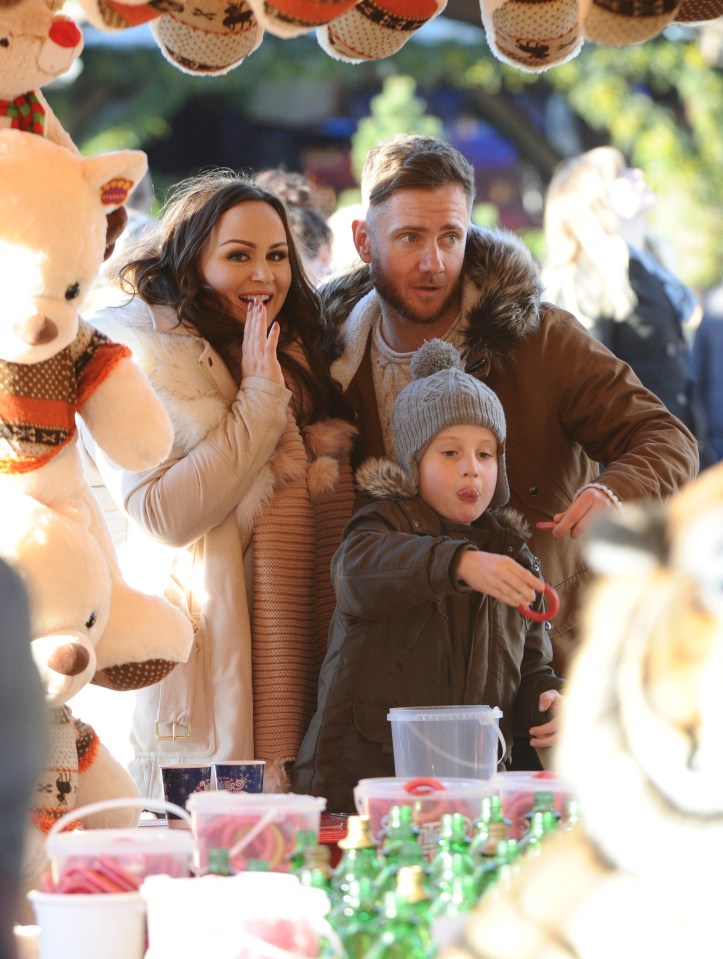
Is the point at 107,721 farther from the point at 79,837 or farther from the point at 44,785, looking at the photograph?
the point at 79,837

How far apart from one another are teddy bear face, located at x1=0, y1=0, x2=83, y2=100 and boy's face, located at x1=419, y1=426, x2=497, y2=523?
0.94m

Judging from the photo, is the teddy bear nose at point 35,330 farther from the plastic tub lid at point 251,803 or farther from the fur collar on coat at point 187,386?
the fur collar on coat at point 187,386

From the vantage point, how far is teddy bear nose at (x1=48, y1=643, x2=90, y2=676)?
1759mm

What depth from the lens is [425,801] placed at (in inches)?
63.4

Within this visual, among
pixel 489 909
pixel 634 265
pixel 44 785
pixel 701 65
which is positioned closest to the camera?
pixel 489 909

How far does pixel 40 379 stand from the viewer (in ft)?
6.11

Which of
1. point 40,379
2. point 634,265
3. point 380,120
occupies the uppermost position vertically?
point 380,120

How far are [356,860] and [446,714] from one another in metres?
0.70

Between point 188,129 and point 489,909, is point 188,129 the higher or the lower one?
the higher one

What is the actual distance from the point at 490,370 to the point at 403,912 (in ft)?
5.68

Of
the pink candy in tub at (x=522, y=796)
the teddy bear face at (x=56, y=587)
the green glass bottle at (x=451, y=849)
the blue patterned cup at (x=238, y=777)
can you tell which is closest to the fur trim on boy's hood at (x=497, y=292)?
the blue patterned cup at (x=238, y=777)

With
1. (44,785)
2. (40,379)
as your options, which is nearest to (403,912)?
(44,785)

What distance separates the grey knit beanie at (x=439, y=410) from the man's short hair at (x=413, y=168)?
0.43 m

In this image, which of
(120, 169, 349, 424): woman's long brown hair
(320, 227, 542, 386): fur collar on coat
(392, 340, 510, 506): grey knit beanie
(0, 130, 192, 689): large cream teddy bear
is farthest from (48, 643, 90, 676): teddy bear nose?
(320, 227, 542, 386): fur collar on coat
